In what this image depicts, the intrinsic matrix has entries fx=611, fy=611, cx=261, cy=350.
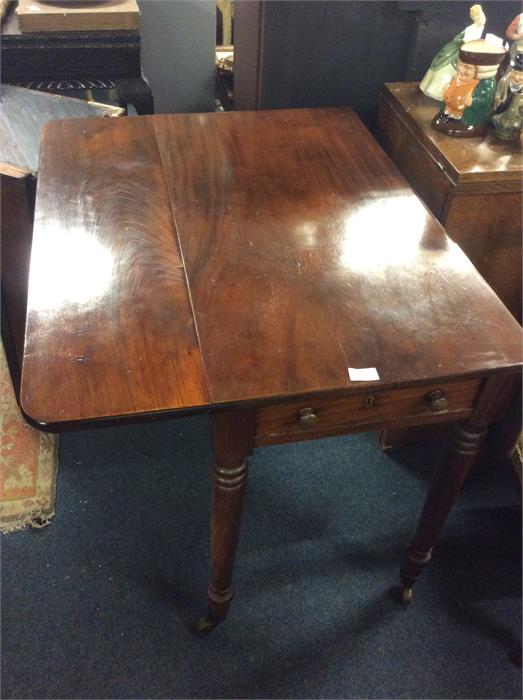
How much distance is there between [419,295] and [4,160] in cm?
111

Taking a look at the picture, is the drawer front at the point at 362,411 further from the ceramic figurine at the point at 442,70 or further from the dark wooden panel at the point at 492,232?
the ceramic figurine at the point at 442,70

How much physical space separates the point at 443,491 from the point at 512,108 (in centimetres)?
74

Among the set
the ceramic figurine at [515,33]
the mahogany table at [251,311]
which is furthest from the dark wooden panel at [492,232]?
the ceramic figurine at [515,33]

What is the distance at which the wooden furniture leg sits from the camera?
0.80 metres

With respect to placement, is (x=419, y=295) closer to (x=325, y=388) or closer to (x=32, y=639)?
(x=325, y=388)

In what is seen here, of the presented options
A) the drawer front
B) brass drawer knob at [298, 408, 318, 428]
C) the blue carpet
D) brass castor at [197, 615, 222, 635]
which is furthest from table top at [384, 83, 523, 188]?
brass castor at [197, 615, 222, 635]

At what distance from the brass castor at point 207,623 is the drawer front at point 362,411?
507mm

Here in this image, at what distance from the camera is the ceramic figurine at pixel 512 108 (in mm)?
1139

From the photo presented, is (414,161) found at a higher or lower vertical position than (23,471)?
higher

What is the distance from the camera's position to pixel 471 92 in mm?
1164

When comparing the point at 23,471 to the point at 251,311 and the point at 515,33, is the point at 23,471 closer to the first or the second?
the point at 251,311

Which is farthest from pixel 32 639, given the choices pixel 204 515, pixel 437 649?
pixel 437 649

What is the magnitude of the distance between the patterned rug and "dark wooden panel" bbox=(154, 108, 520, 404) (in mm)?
749

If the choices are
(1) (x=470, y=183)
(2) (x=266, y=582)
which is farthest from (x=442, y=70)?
(2) (x=266, y=582)
